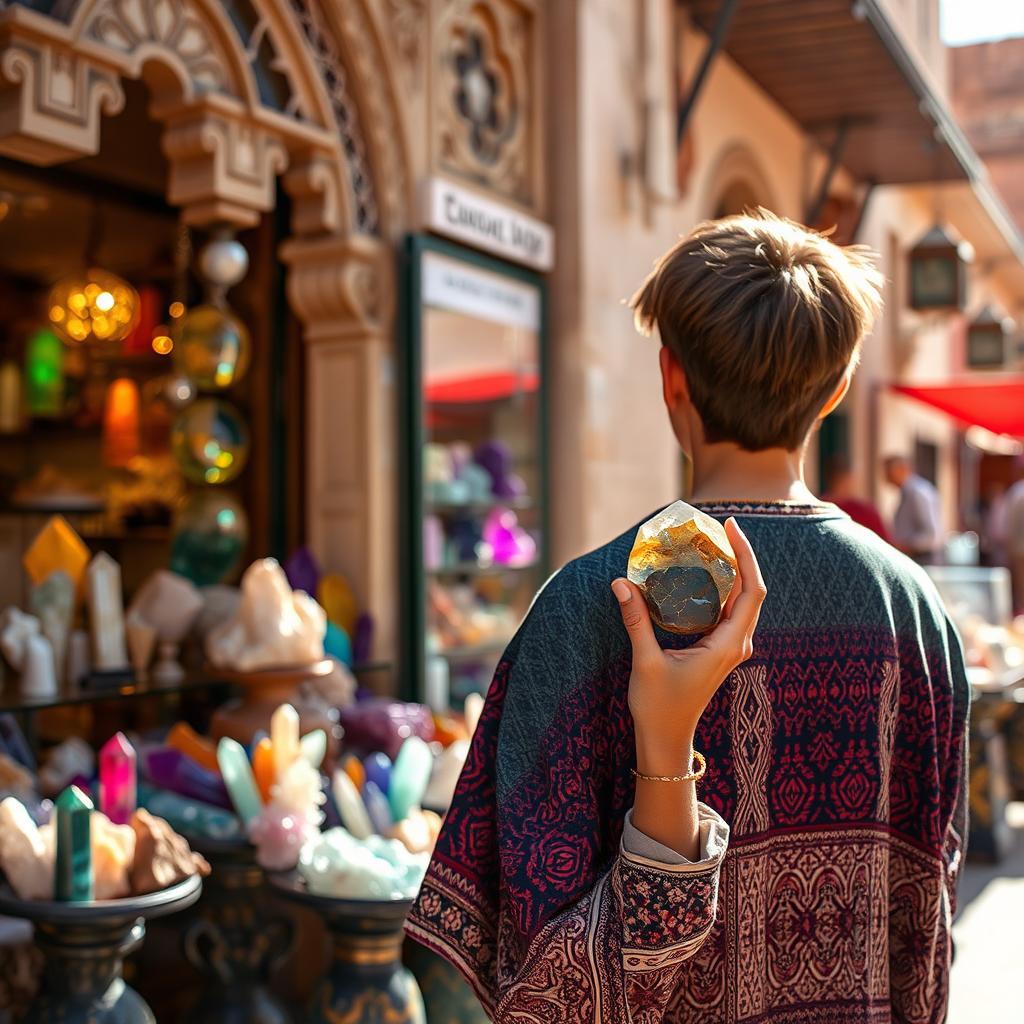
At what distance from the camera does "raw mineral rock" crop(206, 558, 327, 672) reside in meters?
3.56

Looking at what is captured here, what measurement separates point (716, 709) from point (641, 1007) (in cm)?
32

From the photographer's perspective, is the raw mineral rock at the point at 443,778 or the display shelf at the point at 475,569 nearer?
the raw mineral rock at the point at 443,778

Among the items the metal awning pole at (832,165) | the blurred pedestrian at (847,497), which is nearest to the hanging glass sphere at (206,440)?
the blurred pedestrian at (847,497)

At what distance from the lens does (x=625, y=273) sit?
6.33 metres

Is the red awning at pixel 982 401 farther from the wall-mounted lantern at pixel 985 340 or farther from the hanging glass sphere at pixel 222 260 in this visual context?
the hanging glass sphere at pixel 222 260

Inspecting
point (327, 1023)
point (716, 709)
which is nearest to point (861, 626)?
point (716, 709)

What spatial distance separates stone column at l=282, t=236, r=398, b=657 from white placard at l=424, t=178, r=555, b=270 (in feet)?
0.99

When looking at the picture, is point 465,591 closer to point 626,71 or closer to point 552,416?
point 552,416

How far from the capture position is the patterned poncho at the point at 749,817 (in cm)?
125

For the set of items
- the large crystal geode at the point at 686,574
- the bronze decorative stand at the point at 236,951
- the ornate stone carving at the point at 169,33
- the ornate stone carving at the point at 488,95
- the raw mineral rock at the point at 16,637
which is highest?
the ornate stone carving at the point at 488,95

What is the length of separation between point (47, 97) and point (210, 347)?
44.4 inches

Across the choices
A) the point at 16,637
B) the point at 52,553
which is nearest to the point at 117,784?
the point at 16,637

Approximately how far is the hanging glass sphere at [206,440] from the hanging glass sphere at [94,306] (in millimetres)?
1815

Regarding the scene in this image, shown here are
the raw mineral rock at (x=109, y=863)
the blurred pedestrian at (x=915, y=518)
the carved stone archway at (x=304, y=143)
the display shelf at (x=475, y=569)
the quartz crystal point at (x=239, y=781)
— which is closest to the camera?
the raw mineral rock at (x=109, y=863)
